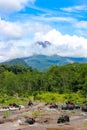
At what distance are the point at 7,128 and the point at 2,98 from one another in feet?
211

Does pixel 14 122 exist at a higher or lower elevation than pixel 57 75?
lower

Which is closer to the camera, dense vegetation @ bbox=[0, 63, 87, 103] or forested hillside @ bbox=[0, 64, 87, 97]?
dense vegetation @ bbox=[0, 63, 87, 103]

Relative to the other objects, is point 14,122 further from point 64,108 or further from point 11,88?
point 11,88

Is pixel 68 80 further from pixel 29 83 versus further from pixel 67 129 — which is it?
pixel 67 129

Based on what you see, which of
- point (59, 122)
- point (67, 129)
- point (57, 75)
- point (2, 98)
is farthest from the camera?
point (57, 75)

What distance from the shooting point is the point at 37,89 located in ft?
464

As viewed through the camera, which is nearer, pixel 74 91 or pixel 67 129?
pixel 67 129

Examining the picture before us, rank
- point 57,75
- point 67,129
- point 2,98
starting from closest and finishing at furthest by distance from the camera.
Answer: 1. point 67,129
2. point 2,98
3. point 57,75

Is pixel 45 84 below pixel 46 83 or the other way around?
below

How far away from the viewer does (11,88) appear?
461 ft

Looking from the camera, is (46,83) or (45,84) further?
(45,84)

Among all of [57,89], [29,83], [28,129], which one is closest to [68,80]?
[57,89]

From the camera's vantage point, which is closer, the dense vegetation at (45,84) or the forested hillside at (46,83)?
the dense vegetation at (45,84)

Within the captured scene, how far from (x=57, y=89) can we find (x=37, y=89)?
9893mm
